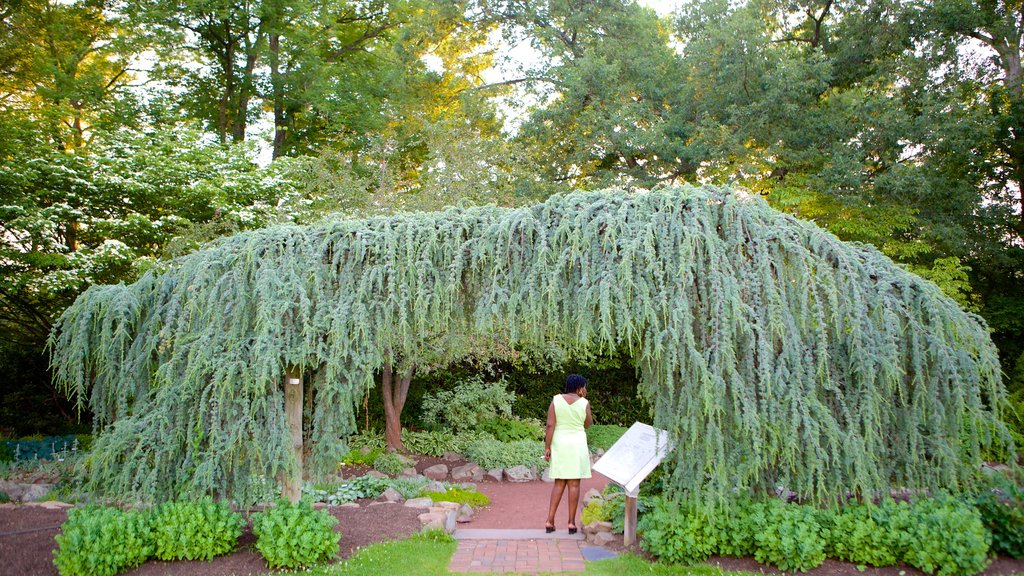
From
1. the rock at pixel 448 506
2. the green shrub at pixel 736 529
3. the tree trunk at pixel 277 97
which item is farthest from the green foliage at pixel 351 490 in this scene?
the tree trunk at pixel 277 97

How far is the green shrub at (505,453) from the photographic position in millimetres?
10789

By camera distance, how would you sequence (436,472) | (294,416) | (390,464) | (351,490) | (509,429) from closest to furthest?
(294,416) → (351,490) → (390,464) → (436,472) → (509,429)

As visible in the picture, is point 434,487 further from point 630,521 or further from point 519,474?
point 630,521

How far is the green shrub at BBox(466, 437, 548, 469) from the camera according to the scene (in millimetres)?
10789

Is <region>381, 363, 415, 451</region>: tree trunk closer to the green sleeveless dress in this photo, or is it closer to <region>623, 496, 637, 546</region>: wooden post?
the green sleeveless dress

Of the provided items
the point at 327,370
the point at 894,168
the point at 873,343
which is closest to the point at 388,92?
the point at 894,168

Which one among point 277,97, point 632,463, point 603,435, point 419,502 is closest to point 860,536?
point 632,463

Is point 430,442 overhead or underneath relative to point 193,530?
underneath

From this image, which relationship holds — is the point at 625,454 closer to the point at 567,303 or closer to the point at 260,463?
the point at 567,303

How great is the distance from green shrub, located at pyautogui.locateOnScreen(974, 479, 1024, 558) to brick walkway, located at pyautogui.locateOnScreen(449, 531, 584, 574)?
3.26 meters

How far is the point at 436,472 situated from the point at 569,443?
4880 mm

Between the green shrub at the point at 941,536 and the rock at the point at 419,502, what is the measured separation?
4.63 meters

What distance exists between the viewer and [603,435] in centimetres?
1262

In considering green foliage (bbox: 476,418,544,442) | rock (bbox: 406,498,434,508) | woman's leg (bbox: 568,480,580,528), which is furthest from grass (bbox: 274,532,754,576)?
green foliage (bbox: 476,418,544,442)
